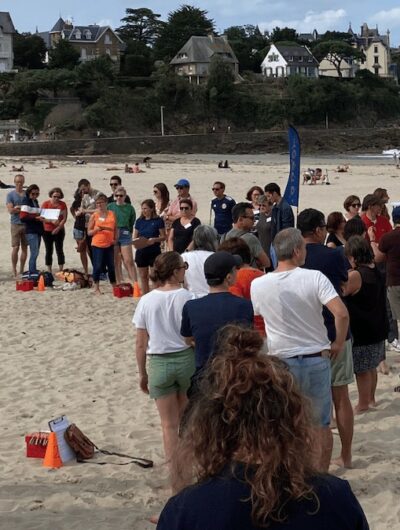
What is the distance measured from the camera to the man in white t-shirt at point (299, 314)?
506 cm

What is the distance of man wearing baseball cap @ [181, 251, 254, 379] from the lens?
4.98m

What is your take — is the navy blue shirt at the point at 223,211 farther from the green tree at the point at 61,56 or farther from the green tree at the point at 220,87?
the green tree at the point at 61,56

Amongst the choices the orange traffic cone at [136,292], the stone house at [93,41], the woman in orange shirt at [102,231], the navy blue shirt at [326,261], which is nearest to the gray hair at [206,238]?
the navy blue shirt at [326,261]

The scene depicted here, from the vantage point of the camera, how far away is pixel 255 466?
208cm

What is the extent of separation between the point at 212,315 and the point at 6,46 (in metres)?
109

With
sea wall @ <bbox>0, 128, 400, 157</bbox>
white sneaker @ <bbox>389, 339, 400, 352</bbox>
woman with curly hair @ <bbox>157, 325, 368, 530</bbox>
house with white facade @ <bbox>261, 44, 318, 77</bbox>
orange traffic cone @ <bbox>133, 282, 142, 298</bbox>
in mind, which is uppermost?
house with white facade @ <bbox>261, 44, 318, 77</bbox>

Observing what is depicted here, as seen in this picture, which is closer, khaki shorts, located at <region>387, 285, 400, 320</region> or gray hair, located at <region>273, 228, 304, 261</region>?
gray hair, located at <region>273, 228, 304, 261</region>

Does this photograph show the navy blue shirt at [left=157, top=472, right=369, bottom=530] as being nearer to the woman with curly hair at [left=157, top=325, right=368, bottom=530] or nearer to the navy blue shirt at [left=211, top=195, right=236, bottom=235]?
the woman with curly hair at [left=157, top=325, right=368, bottom=530]

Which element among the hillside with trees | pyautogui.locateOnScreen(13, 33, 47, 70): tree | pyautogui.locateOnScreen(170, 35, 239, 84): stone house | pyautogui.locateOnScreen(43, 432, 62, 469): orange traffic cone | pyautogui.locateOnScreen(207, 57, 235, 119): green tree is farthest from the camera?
pyautogui.locateOnScreen(170, 35, 239, 84): stone house

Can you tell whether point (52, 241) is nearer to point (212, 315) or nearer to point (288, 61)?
point (212, 315)

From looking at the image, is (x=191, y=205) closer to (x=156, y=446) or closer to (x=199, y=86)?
(x=156, y=446)

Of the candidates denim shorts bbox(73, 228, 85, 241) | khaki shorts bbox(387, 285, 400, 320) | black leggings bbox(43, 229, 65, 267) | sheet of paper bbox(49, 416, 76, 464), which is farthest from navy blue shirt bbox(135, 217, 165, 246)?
sheet of paper bbox(49, 416, 76, 464)

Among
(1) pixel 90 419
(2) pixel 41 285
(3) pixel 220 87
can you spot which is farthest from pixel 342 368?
(3) pixel 220 87

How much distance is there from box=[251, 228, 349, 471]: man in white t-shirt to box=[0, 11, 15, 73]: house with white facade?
356 ft
